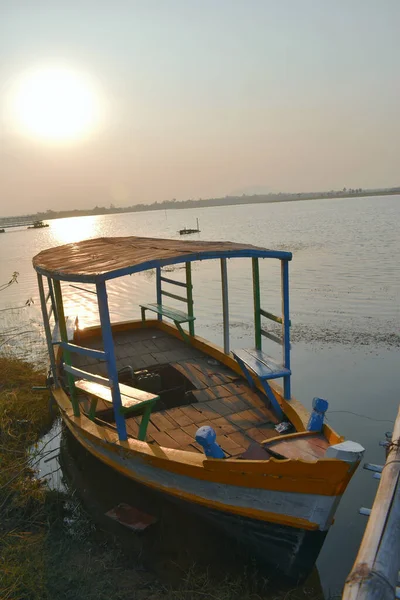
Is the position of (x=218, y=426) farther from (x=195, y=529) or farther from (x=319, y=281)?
(x=319, y=281)

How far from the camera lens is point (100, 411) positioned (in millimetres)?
6215

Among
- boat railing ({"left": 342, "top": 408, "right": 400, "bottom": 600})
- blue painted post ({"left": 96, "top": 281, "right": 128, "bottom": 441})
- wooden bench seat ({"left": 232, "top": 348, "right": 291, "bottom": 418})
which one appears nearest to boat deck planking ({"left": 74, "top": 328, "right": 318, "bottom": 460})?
wooden bench seat ({"left": 232, "top": 348, "right": 291, "bottom": 418})

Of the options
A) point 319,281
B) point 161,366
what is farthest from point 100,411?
point 319,281

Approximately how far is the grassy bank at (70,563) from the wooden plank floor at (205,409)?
3.82 feet

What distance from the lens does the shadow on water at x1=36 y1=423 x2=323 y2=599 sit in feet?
14.6

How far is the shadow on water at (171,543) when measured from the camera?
4.44 m

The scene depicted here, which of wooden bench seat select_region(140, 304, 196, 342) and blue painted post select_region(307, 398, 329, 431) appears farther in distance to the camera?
wooden bench seat select_region(140, 304, 196, 342)

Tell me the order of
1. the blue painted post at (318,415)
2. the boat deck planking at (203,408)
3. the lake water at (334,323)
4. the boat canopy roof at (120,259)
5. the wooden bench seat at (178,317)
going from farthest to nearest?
the wooden bench seat at (178,317)
the lake water at (334,323)
the boat deck planking at (203,408)
the boat canopy roof at (120,259)
the blue painted post at (318,415)

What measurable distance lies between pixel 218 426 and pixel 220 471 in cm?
129

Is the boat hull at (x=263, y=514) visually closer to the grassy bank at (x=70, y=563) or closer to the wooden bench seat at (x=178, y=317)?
the grassy bank at (x=70, y=563)

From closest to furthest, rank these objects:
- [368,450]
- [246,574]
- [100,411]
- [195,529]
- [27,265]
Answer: [246,574] → [195,529] → [100,411] → [368,450] → [27,265]

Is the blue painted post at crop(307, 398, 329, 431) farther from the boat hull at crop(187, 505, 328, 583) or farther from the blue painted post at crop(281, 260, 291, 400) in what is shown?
the blue painted post at crop(281, 260, 291, 400)

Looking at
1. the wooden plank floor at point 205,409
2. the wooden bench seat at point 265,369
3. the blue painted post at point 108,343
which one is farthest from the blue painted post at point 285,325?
the blue painted post at point 108,343

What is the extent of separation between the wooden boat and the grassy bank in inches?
20.6
